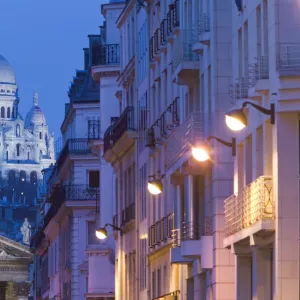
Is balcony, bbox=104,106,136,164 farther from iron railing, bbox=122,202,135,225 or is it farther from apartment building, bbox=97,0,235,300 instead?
iron railing, bbox=122,202,135,225

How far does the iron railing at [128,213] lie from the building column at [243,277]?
89.8 ft

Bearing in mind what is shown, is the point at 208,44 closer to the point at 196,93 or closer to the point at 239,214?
the point at 196,93

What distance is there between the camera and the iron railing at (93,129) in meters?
94.2

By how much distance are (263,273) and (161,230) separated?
1969 cm

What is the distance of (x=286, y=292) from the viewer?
3562 centimetres

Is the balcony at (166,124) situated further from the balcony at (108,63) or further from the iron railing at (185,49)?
the balcony at (108,63)

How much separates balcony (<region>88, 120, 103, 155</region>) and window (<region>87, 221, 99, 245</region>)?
570cm

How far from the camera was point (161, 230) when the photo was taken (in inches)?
2276

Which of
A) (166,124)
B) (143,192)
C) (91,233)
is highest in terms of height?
(91,233)

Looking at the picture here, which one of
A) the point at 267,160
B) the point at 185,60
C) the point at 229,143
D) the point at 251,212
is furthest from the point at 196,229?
the point at 267,160

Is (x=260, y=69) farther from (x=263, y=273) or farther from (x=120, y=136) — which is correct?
(x=120, y=136)

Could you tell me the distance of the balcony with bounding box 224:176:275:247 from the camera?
36.2 metres

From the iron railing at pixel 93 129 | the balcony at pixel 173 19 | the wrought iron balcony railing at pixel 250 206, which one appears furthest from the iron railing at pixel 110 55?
the wrought iron balcony railing at pixel 250 206

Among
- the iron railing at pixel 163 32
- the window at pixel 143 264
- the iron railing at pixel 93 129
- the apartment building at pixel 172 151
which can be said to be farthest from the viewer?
the iron railing at pixel 93 129
